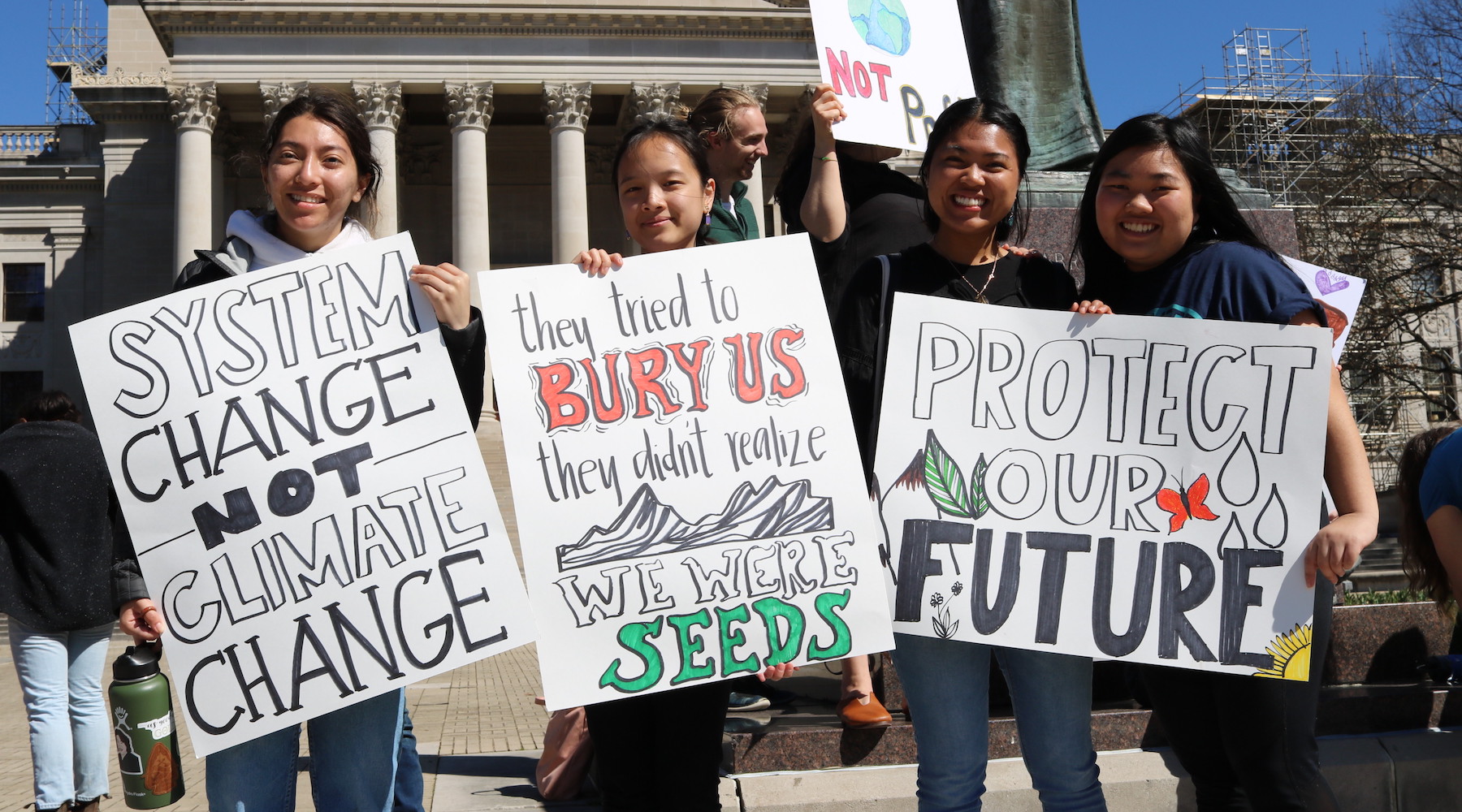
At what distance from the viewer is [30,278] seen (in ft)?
143

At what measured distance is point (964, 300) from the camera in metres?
3.33

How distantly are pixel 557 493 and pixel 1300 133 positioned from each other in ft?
134

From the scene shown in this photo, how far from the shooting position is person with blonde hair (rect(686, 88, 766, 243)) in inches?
180

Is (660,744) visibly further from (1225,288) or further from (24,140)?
(24,140)

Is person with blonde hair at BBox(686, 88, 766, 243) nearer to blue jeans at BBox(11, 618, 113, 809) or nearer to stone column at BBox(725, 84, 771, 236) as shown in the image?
blue jeans at BBox(11, 618, 113, 809)

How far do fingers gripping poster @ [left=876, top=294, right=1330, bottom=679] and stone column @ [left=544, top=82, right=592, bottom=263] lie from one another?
113 feet

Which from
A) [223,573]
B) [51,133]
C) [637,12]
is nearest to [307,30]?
[637,12]

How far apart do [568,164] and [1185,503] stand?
37207mm

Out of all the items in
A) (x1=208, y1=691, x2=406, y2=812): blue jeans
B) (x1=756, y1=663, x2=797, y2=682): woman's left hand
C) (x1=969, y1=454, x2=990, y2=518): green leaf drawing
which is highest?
(x1=969, y1=454, x2=990, y2=518): green leaf drawing

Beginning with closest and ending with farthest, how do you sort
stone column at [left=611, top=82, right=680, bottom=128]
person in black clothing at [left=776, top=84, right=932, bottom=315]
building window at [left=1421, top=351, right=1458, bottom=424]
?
person in black clothing at [left=776, top=84, right=932, bottom=315] < building window at [left=1421, top=351, right=1458, bottom=424] < stone column at [left=611, top=82, right=680, bottom=128]

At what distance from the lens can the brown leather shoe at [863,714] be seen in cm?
430

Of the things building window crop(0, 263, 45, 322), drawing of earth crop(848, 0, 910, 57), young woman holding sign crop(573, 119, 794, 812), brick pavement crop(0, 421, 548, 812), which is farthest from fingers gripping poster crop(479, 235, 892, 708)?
building window crop(0, 263, 45, 322)

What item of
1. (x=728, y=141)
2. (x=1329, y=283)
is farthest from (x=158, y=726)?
(x=1329, y=283)

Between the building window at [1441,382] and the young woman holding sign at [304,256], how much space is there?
90.1ft
